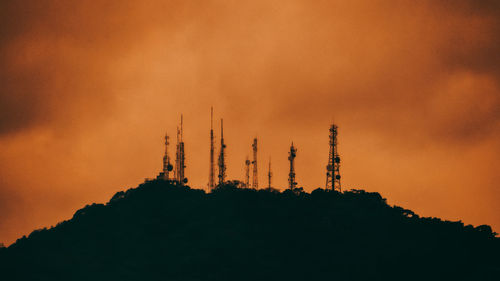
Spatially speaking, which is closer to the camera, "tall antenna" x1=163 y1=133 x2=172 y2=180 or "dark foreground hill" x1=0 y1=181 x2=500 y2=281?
"dark foreground hill" x1=0 y1=181 x2=500 y2=281

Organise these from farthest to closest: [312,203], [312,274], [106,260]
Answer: [312,203] → [106,260] → [312,274]

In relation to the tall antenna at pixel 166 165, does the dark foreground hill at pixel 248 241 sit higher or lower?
lower

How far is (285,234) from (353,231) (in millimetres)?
12059

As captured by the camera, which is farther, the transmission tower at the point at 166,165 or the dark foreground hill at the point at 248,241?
the transmission tower at the point at 166,165

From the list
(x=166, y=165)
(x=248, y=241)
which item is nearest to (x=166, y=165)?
(x=166, y=165)

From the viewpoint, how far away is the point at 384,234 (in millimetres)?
124250

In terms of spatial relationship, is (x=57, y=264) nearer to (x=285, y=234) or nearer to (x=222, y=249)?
(x=222, y=249)

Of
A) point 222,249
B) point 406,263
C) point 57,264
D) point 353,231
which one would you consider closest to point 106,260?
point 57,264

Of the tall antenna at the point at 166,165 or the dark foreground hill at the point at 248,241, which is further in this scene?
the tall antenna at the point at 166,165

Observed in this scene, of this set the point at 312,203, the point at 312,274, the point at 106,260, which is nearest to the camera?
the point at 312,274

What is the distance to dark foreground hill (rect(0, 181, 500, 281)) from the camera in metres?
116

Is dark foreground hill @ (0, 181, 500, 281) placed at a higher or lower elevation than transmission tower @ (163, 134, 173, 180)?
lower

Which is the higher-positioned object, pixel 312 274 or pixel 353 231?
pixel 353 231

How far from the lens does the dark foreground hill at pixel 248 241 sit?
115875 millimetres
